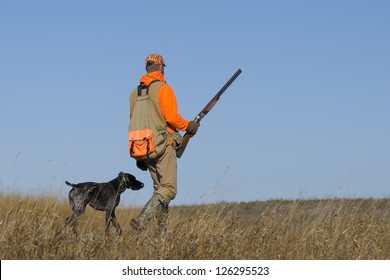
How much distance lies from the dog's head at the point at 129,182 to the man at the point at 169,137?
1.93 m

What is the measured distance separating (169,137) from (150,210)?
1.08 m

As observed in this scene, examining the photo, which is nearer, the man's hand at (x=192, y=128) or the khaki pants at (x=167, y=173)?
the khaki pants at (x=167, y=173)

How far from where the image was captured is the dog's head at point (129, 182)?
40.5 ft

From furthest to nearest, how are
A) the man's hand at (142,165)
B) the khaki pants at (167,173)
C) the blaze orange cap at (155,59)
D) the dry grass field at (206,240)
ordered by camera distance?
the man's hand at (142,165)
the blaze orange cap at (155,59)
the khaki pants at (167,173)
the dry grass field at (206,240)

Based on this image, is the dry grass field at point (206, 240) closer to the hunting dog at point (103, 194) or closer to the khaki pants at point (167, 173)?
the khaki pants at point (167, 173)

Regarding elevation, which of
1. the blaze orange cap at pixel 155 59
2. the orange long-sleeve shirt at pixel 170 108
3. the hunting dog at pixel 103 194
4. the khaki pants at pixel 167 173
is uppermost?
the blaze orange cap at pixel 155 59

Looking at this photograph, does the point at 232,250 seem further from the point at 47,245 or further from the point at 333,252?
the point at 47,245

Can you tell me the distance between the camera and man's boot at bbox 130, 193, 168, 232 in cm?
1008

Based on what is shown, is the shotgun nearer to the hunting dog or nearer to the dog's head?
the hunting dog

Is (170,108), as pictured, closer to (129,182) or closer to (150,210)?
(150,210)

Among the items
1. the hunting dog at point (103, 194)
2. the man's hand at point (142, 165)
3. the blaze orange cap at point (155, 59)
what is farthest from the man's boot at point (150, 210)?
the blaze orange cap at point (155, 59)

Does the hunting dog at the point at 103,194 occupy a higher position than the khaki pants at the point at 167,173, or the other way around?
the khaki pants at the point at 167,173

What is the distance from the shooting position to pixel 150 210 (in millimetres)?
10156
